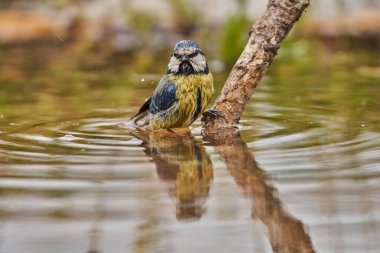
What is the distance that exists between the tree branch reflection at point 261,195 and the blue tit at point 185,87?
213mm

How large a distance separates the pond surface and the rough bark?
178mm

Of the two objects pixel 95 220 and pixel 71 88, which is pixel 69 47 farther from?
pixel 95 220

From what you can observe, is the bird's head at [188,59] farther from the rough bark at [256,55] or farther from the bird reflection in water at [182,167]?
the bird reflection in water at [182,167]

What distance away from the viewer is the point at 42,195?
3.61 m

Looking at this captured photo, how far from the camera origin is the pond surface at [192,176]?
117 inches

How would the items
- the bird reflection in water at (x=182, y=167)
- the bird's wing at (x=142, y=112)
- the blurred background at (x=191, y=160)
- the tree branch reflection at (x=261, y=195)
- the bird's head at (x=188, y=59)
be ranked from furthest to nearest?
the bird's wing at (x=142, y=112) < the bird's head at (x=188, y=59) < the bird reflection in water at (x=182, y=167) < the blurred background at (x=191, y=160) < the tree branch reflection at (x=261, y=195)

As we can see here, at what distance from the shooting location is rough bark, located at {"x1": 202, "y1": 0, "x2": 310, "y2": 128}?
5.02 metres

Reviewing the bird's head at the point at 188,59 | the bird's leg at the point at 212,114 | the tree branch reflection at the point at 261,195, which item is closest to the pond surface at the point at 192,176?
the tree branch reflection at the point at 261,195

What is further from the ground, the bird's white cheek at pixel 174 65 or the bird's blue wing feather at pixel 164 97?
the bird's white cheek at pixel 174 65

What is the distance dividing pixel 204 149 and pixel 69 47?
6078mm

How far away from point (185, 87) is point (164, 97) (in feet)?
0.59

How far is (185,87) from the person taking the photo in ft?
17.2

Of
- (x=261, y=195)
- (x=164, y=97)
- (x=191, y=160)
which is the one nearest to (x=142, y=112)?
(x=164, y=97)

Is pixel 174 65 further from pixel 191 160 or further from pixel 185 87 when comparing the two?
pixel 191 160
